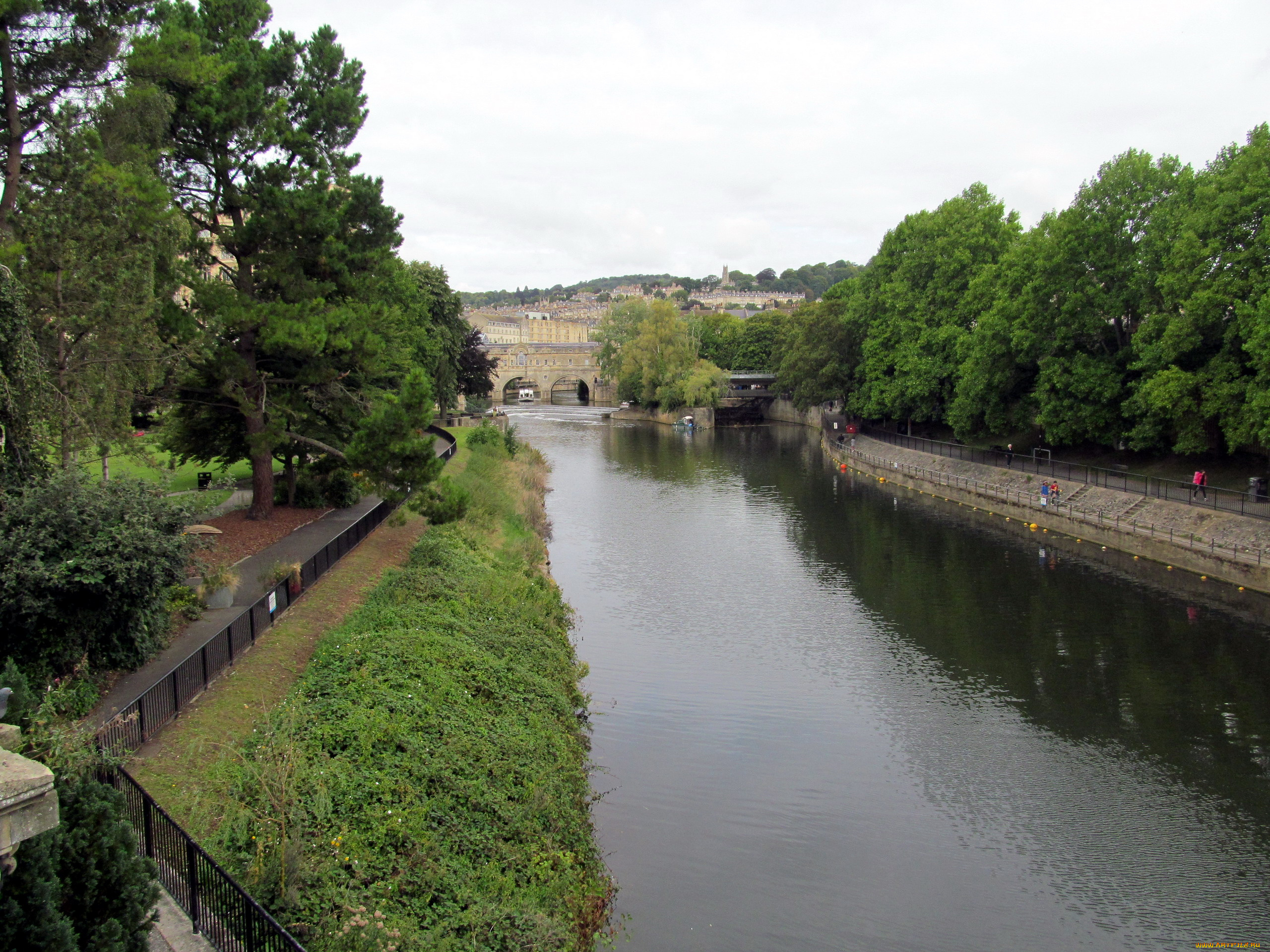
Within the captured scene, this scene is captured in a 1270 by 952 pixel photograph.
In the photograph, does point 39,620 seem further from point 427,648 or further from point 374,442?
point 374,442

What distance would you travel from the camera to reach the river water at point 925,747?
11414mm

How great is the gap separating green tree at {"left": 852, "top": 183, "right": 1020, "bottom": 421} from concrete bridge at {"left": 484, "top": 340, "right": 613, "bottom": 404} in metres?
60.6

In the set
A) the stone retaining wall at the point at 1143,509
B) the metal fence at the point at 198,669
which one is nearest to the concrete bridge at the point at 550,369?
the stone retaining wall at the point at 1143,509

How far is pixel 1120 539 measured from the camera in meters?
29.1

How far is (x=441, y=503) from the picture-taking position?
20094 millimetres

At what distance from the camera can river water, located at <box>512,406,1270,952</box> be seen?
11.4 meters

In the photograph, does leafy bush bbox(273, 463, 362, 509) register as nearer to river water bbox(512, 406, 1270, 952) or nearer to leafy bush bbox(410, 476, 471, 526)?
leafy bush bbox(410, 476, 471, 526)

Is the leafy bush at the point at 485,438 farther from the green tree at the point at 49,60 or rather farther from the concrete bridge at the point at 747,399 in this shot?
the concrete bridge at the point at 747,399

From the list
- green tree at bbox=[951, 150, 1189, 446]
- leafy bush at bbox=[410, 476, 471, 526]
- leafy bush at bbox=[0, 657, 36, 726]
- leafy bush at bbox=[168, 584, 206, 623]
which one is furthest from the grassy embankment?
green tree at bbox=[951, 150, 1189, 446]

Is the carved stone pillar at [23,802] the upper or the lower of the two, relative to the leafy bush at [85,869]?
upper

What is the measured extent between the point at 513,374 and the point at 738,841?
105 metres

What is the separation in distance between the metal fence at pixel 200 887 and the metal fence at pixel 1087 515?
25.2 m

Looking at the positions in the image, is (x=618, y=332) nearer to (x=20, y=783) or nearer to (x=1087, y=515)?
(x=1087, y=515)

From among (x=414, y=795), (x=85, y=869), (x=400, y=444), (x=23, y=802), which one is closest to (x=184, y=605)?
(x=400, y=444)
